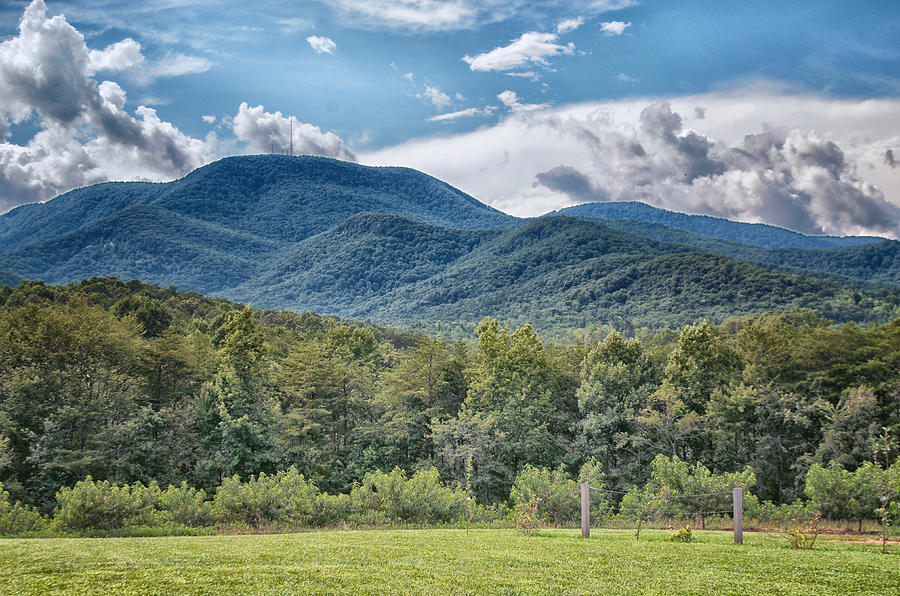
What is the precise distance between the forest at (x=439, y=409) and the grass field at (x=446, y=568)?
15492 millimetres

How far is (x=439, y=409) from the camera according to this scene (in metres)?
40.0

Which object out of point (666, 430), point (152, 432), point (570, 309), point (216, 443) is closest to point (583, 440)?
point (666, 430)

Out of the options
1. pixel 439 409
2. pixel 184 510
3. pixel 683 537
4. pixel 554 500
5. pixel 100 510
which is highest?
pixel 439 409

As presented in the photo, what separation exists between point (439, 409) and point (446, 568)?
3010 cm

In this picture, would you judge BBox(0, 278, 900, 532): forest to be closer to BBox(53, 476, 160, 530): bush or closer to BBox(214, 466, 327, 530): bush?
BBox(214, 466, 327, 530): bush

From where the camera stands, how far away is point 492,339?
40938 millimetres

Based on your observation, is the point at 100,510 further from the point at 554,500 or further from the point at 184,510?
the point at 554,500

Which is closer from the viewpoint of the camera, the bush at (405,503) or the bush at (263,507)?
the bush at (263,507)

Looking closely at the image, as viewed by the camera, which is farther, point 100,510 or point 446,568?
point 100,510

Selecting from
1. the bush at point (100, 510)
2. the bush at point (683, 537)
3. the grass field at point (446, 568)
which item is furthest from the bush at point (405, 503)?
the bush at point (683, 537)

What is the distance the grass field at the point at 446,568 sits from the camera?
8.62 metres

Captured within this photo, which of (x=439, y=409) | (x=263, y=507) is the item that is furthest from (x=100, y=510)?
(x=439, y=409)

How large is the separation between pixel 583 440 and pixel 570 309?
152188 millimetres

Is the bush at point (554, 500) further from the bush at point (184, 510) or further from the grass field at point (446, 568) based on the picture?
the bush at point (184, 510)
